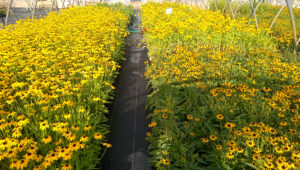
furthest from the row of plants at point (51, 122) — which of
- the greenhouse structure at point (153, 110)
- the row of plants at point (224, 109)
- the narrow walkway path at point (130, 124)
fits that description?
the row of plants at point (224, 109)

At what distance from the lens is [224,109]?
2955mm

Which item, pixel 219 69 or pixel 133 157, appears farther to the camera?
pixel 219 69

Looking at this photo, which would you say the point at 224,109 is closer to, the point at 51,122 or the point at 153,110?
the point at 153,110

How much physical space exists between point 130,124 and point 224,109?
1.85 meters

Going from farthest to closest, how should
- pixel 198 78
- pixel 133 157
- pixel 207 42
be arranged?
pixel 207 42 → pixel 198 78 → pixel 133 157

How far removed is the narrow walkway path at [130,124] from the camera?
313 centimetres

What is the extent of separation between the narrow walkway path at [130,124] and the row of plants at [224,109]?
0.29 metres

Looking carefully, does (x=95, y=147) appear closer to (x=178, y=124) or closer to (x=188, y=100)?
(x=178, y=124)

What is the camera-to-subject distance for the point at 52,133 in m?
2.52

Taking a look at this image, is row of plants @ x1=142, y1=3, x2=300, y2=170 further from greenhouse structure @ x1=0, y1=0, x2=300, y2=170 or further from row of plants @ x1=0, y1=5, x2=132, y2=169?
row of plants @ x1=0, y1=5, x2=132, y2=169

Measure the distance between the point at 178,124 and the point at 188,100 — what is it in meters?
0.55

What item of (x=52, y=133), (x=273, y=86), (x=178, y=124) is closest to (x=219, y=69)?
(x=273, y=86)

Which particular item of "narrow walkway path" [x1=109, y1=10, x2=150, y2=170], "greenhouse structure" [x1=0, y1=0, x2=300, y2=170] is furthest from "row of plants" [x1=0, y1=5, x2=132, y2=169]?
"narrow walkway path" [x1=109, y1=10, x2=150, y2=170]

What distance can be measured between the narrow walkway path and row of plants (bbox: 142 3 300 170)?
0.95 feet
